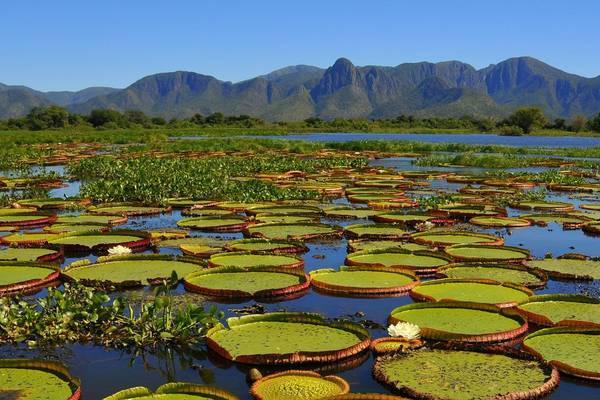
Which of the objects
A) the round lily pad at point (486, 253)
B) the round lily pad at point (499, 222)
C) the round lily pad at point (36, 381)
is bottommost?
the round lily pad at point (36, 381)

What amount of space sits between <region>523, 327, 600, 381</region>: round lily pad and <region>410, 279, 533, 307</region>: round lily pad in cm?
85

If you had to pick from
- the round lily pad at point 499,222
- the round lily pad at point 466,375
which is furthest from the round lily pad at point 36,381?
the round lily pad at point 499,222

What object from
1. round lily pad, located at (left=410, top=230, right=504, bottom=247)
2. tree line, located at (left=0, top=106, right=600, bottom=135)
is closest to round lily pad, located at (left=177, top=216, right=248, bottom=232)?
round lily pad, located at (left=410, top=230, right=504, bottom=247)

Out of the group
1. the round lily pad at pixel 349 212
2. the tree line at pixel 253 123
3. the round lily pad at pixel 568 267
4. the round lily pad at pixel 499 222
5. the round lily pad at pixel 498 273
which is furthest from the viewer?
the tree line at pixel 253 123

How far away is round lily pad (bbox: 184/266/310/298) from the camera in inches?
272

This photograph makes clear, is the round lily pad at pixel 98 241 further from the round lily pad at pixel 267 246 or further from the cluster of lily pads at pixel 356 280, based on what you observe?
the round lily pad at pixel 267 246

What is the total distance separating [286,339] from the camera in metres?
5.39

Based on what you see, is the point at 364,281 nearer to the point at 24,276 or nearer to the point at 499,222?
the point at 24,276

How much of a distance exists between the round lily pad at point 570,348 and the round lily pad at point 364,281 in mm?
1871

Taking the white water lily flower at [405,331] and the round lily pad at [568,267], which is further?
the round lily pad at [568,267]

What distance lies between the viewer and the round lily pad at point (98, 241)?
926 centimetres

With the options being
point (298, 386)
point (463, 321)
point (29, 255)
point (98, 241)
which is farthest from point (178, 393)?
point (98, 241)

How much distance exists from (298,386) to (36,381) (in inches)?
71.2

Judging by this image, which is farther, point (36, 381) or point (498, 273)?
point (498, 273)
